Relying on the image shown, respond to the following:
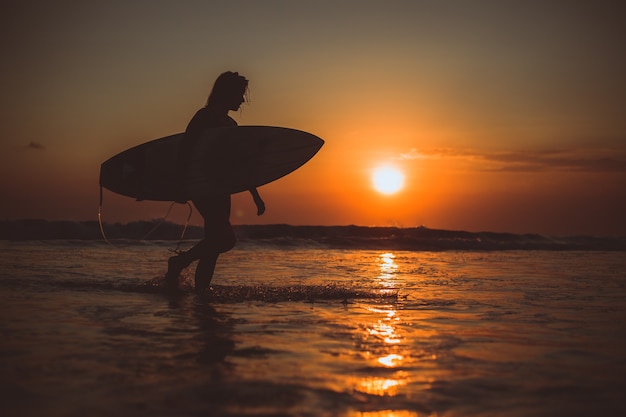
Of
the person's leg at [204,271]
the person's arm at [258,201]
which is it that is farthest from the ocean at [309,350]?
the person's arm at [258,201]

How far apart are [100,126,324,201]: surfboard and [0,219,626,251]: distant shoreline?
1090 cm

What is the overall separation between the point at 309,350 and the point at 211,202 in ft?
11.4

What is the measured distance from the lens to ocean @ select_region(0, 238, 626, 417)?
9.45 ft

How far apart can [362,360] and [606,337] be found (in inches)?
80.5

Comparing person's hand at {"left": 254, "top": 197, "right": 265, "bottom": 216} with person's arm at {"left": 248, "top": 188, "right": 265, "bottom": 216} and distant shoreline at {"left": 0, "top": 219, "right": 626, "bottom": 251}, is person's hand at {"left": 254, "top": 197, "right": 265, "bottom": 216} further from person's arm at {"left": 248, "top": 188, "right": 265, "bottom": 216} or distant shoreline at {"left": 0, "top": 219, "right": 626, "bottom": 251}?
distant shoreline at {"left": 0, "top": 219, "right": 626, "bottom": 251}

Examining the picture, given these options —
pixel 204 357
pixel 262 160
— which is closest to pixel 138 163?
pixel 262 160

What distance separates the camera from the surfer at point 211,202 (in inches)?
281

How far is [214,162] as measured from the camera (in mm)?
7395

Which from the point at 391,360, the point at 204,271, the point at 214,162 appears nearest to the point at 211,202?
the point at 214,162

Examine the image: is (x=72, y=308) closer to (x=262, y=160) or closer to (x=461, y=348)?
(x=262, y=160)

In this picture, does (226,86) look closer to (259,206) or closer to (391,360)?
(259,206)

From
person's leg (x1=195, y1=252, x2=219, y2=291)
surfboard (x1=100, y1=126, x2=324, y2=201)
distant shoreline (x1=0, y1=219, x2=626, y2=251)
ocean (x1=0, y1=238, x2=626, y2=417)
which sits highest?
surfboard (x1=100, y1=126, x2=324, y2=201)

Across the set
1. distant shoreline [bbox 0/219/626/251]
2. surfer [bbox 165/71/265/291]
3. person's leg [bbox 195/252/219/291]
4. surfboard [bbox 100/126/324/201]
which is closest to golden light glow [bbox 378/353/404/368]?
surfer [bbox 165/71/265/291]

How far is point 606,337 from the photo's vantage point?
4.68m
